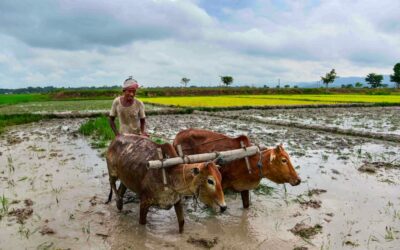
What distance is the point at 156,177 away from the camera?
4605mm

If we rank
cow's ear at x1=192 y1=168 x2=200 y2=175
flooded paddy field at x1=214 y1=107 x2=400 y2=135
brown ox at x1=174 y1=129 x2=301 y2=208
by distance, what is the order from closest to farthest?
1. cow's ear at x1=192 y1=168 x2=200 y2=175
2. brown ox at x1=174 y1=129 x2=301 y2=208
3. flooded paddy field at x1=214 y1=107 x2=400 y2=135

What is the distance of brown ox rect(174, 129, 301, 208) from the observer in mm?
5051

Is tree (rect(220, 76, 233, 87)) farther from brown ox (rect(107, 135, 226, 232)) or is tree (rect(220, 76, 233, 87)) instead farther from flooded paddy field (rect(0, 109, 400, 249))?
brown ox (rect(107, 135, 226, 232))

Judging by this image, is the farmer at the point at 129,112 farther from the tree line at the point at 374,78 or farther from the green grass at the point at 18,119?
the tree line at the point at 374,78

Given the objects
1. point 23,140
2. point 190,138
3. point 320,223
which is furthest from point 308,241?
point 23,140

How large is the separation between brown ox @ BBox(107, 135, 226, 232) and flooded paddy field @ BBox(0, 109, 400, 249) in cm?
42

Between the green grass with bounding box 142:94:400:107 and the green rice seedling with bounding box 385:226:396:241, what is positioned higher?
the green grass with bounding box 142:94:400:107

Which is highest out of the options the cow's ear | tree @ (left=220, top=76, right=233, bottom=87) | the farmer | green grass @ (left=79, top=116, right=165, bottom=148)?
tree @ (left=220, top=76, right=233, bottom=87)

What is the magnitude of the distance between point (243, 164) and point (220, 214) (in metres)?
0.89

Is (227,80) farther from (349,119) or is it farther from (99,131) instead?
(99,131)

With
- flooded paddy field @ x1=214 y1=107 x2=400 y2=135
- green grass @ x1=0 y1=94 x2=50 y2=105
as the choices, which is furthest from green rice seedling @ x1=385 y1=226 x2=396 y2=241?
green grass @ x1=0 y1=94 x2=50 y2=105

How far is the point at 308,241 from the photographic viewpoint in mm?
4609

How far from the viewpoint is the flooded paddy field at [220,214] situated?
4.62 metres

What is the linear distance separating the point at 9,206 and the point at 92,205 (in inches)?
51.7
